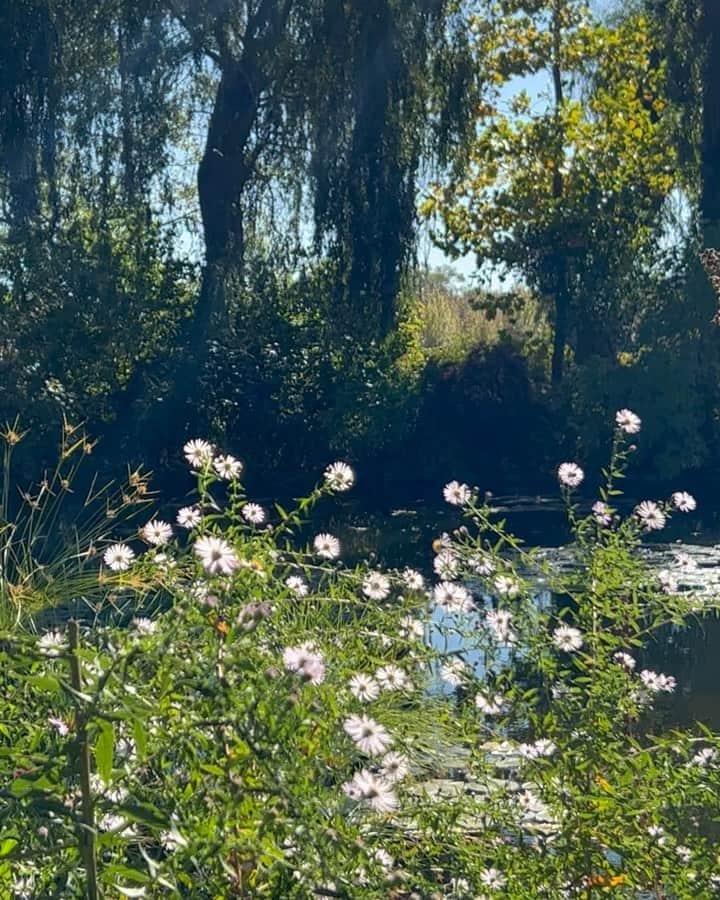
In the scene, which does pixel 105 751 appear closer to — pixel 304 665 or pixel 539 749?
pixel 304 665

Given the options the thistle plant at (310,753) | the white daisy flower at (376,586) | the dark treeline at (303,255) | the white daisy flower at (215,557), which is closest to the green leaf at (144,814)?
the thistle plant at (310,753)

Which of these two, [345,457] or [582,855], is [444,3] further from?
[582,855]

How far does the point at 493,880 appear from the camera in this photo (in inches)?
103

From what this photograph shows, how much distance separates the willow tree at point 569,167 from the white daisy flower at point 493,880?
17.1 metres

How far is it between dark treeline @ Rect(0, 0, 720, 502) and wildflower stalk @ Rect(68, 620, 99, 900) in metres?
13.5

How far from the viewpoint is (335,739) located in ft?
8.64

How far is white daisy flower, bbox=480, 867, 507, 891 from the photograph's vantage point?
2602 millimetres

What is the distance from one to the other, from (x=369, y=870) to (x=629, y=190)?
19565 millimetres

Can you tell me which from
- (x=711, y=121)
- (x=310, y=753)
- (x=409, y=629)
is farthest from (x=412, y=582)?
(x=711, y=121)

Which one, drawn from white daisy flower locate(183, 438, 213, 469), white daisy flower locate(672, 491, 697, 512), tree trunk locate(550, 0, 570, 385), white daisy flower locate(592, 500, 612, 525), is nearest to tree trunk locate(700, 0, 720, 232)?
tree trunk locate(550, 0, 570, 385)

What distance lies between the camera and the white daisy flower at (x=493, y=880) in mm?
2602

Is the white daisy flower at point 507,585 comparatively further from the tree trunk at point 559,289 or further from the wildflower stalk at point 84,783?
the tree trunk at point 559,289

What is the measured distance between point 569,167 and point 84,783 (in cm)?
2074

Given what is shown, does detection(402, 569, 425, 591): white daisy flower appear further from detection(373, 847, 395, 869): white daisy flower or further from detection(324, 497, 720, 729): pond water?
detection(373, 847, 395, 869): white daisy flower
